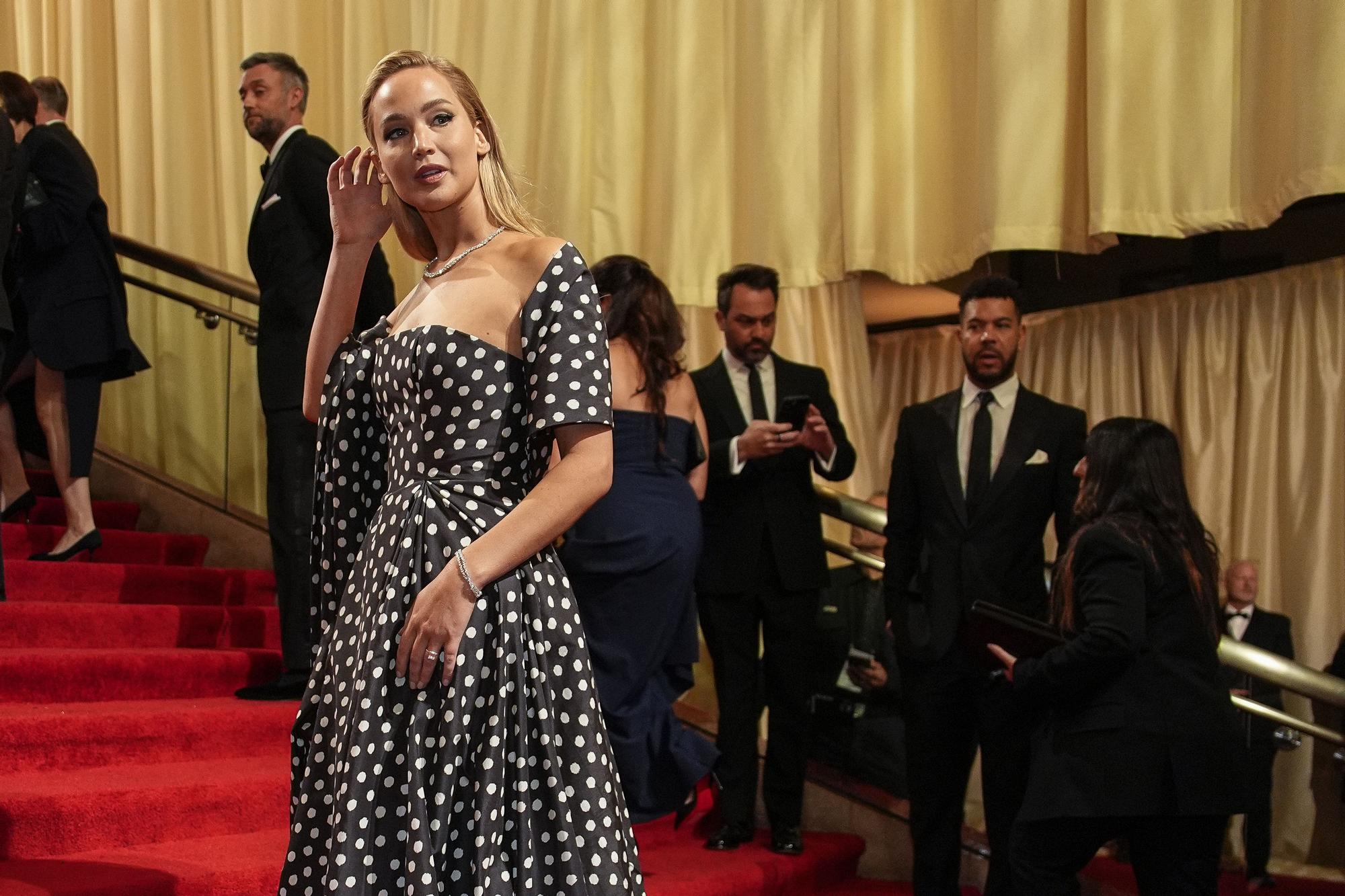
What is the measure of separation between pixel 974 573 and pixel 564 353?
229 centimetres

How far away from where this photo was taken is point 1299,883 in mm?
3883

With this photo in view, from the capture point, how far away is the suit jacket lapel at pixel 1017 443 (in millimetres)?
3928

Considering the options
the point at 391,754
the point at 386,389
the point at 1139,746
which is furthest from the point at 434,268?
the point at 1139,746

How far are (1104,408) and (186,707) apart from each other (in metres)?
6.48

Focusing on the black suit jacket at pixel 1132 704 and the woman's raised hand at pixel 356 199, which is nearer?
the woman's raised hand at pixel 356 199

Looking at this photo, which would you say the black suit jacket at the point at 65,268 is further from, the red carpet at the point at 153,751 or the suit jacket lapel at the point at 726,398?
the suit jacket lapel at the point at 726,398

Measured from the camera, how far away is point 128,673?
3.99 metres

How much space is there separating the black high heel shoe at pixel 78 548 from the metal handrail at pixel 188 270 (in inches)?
46.8

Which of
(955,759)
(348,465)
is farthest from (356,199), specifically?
(955,759)

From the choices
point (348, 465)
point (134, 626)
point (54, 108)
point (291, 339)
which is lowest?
point (134, 626)

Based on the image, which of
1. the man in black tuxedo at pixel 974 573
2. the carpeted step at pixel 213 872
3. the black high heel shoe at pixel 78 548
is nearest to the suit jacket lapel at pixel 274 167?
the black high heel shoe at pixel 78 548

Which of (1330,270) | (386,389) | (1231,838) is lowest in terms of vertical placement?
(1231,838)

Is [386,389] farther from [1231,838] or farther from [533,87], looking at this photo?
[533,87]

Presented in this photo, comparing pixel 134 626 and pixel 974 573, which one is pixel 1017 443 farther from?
pixel 134 626
